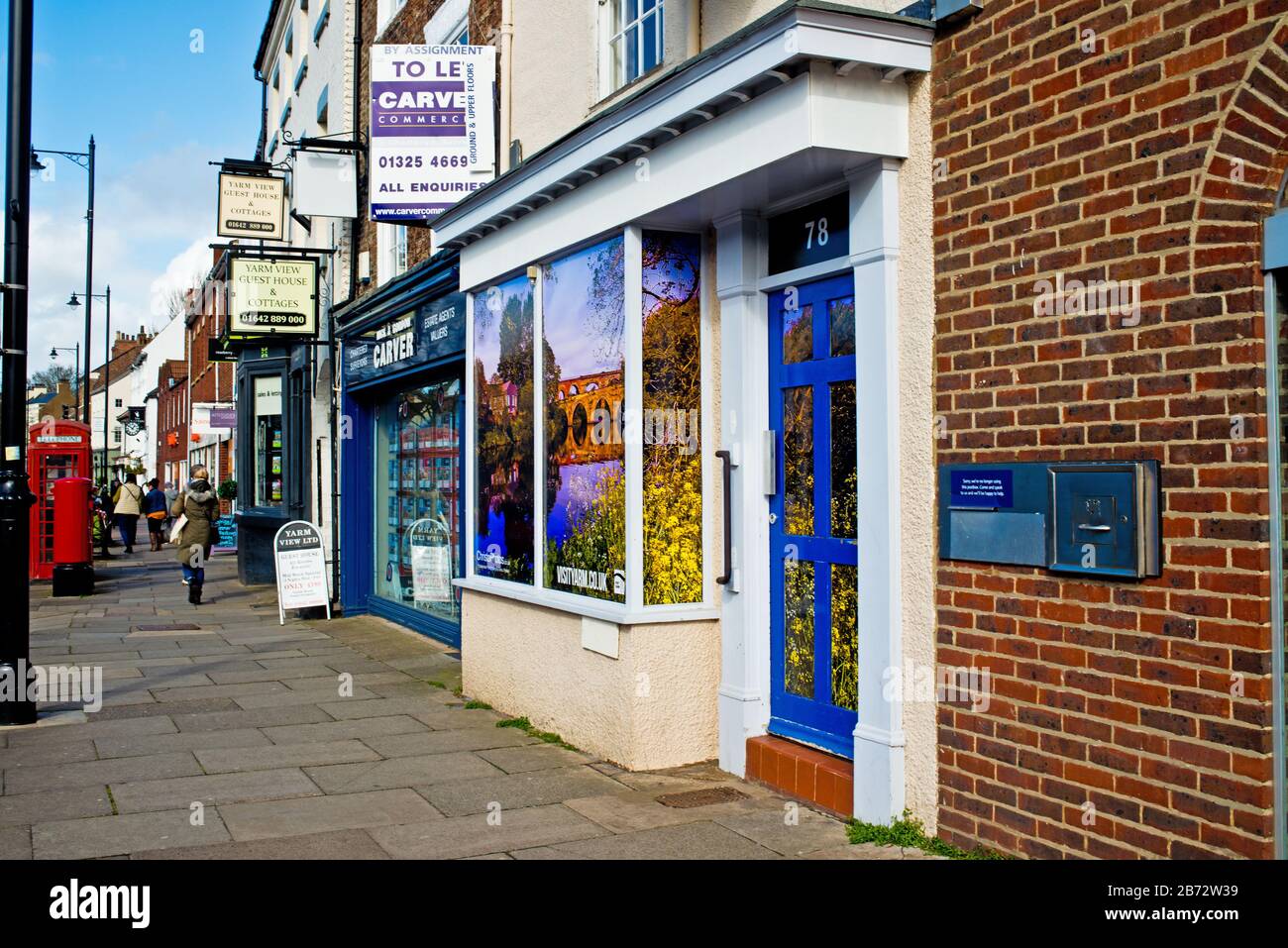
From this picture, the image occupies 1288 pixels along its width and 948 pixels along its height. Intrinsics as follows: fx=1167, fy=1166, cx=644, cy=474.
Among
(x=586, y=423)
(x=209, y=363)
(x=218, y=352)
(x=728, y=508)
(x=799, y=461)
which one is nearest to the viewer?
(x=799, y=461)

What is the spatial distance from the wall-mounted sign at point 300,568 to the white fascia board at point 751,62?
7790 mm

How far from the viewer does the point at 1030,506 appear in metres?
4.59

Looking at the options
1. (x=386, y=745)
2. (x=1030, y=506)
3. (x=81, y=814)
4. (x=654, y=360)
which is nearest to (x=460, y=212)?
(x=654, y=360)

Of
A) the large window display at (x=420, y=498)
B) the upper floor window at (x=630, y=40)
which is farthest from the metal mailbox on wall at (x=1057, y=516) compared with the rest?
the large window display at (x=420, y=498)

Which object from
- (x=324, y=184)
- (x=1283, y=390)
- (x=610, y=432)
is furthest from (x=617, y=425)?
(x=324, y=184)

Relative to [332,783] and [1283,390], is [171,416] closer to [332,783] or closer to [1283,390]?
[332,783]

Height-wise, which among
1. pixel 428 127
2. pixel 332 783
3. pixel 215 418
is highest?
pixel 428 127

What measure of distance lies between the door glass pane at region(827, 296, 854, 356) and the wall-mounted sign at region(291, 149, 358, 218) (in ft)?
33.1

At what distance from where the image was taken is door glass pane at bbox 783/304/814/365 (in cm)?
604

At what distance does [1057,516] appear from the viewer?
4453 millimetres

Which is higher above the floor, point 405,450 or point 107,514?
point 405,450

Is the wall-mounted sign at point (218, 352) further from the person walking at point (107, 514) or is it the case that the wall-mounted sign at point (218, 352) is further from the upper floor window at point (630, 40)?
the upper floor window at point (630, 40)

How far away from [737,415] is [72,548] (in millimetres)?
13916

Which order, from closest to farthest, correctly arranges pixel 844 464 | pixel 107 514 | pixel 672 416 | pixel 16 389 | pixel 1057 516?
1. pixel 1057 516
2. pixel 844 464
3. pixel 672 416
4. pixel 16 389
5. pixel 107 514
